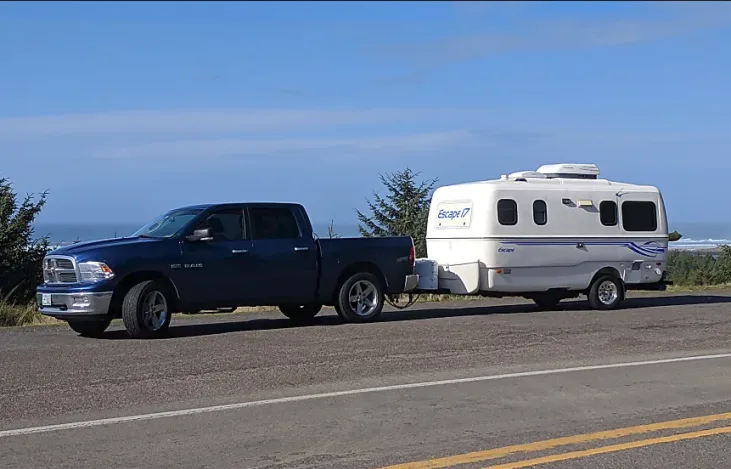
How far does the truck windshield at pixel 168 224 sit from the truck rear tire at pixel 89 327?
4.62 ft

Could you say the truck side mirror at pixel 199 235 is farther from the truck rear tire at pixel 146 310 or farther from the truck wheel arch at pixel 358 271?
the truck wheel arch at pixel 358 271

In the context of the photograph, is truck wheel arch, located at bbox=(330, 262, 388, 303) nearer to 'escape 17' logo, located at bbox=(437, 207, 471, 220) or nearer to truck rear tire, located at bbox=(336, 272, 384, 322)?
truck rear tire, located at bbox=(336, 272, 384, 322)

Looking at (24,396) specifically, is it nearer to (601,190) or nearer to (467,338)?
(467,338)

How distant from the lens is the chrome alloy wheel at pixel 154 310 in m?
13.8

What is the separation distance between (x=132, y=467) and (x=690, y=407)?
488cm

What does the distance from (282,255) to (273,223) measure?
1.83 ft

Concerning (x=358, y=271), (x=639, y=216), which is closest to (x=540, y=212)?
(x=639, y=216)

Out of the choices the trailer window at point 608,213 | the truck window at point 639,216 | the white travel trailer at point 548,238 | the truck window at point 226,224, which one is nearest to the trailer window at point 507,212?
the white travel trailer at point 548,238

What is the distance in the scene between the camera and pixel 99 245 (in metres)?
14.0

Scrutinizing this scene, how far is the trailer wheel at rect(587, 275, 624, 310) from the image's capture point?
61.2ft

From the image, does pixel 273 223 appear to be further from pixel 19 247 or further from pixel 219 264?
pixel 19 247

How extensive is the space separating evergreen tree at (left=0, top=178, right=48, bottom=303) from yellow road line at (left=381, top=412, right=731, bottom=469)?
64.9 ft

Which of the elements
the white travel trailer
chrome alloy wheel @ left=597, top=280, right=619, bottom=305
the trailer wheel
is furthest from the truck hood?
chrome alloy wheel @ left=597, top=280, right=619, bottom=305

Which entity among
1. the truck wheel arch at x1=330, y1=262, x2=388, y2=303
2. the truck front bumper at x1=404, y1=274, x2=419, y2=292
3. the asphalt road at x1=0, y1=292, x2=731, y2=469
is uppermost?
the truck wheel arch at x1=330, y1=262, x2=388, y2=303
